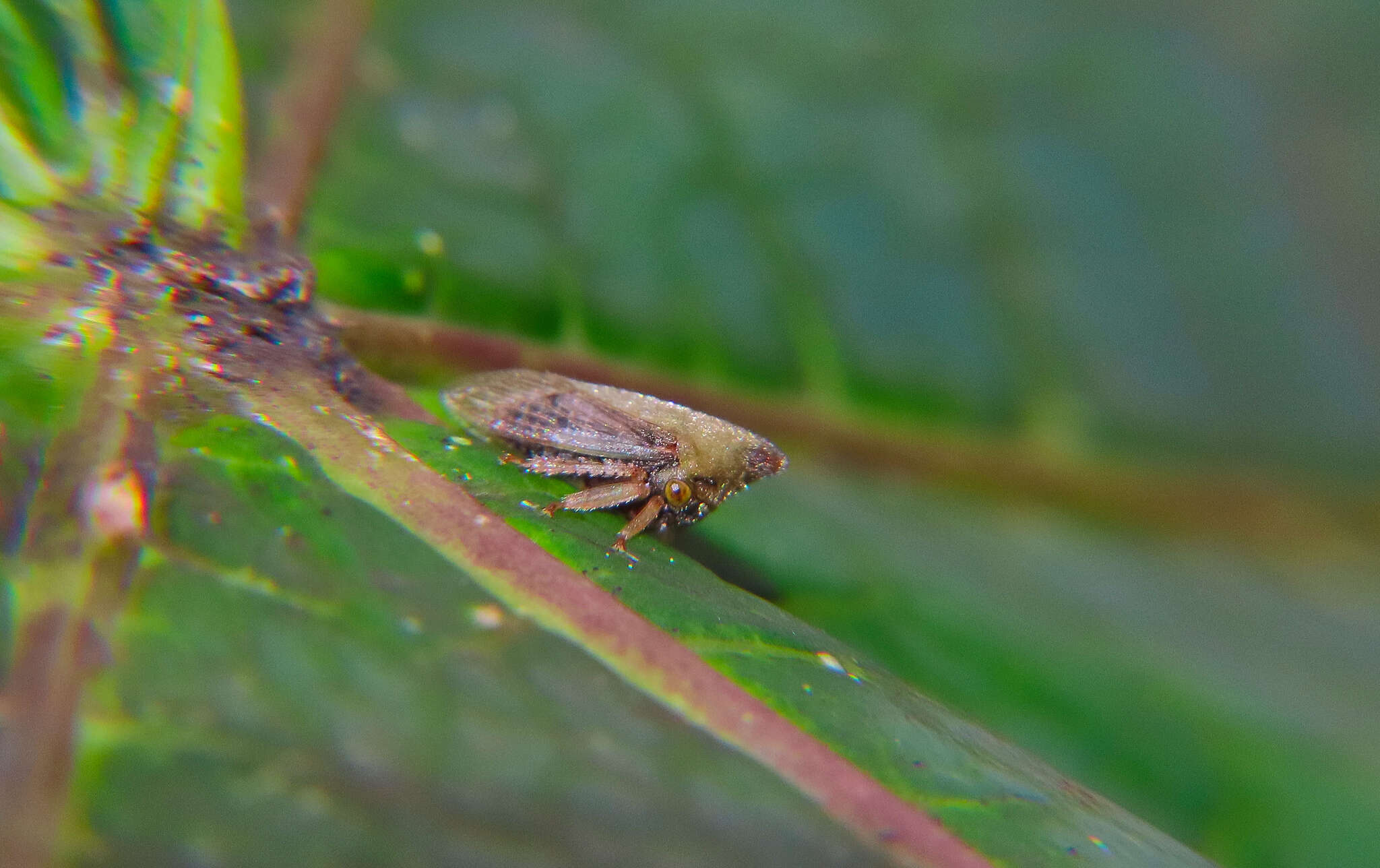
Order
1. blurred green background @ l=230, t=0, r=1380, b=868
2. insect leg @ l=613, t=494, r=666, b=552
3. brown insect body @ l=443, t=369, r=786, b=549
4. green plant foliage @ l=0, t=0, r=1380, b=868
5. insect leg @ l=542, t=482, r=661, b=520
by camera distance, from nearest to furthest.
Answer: green plant foliage @ l=0, t=0, r=1380, b=868
insect leg @ l=613, t=494, r=666, b=552
insect leg @ l=542, t=482, r=661, b=520
brown insect body @ l=443, t=369, r=786, b=549
blurred green background @ l=230, t=0, r=1380, b=868

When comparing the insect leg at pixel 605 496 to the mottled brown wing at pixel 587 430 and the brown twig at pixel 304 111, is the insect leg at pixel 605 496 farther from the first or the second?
the brown twig at pixel 304 111

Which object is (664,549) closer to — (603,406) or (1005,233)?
(603,406)

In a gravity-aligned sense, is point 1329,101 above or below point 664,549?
above

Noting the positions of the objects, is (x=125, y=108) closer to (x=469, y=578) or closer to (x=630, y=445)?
(x=469, y=578)

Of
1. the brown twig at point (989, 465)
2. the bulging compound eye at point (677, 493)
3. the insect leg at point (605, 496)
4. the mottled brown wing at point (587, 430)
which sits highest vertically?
the brown twig at point (989, 465)

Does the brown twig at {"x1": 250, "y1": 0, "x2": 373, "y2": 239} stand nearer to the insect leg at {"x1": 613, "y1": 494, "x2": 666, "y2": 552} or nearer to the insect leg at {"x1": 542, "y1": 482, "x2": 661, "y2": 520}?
the insect leg at {"x1": 542, "y1": 482, "x2": 661, "y2": 520}

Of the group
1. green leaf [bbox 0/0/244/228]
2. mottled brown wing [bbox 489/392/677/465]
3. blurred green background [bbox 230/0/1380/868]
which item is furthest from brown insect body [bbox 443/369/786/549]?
green leaf [bbox 0/0/244/228]

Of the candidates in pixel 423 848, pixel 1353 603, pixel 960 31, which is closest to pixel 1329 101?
pixel 960 31

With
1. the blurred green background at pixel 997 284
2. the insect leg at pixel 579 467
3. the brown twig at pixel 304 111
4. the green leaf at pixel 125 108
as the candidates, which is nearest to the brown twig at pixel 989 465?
the blurred green background at pixel 997 284
